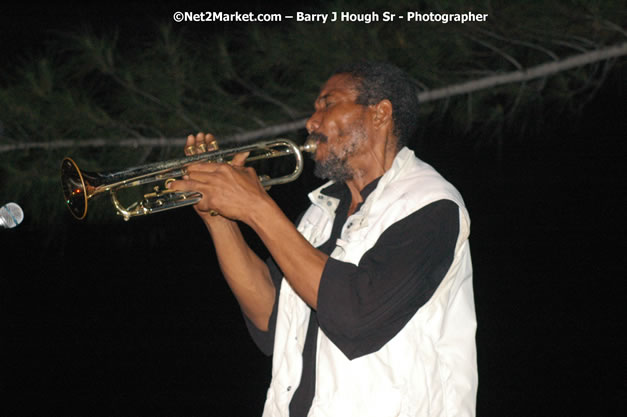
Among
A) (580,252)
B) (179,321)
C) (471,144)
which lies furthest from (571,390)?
(179,321)

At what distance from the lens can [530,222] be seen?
9.26 ft

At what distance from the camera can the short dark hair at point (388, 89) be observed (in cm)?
172

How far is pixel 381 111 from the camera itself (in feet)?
5.63

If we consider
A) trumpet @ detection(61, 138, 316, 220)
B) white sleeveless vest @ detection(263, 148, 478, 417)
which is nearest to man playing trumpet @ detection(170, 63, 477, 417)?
white sleeveless vest @ detection(263, 148, 478, 417)

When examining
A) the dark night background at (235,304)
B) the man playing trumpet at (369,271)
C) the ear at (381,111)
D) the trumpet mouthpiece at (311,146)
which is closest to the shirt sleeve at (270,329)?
the man playing trumpet at (369,271)

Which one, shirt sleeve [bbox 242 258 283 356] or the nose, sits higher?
the nose

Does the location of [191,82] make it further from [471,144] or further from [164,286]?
[164,286]

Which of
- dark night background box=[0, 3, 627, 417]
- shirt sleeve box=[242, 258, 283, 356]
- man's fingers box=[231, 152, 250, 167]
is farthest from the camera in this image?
dark night background box=[0, 3, 627, 417]

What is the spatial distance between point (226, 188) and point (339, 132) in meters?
0.35

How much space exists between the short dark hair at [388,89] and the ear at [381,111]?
0.01 meters

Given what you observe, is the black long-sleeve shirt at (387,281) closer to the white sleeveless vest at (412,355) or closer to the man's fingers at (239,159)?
the white sleeveless vest at (412,355)

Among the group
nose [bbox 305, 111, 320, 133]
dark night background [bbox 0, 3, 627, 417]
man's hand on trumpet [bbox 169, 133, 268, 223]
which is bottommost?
dark night background [bbox 0, 3, 627, 417]

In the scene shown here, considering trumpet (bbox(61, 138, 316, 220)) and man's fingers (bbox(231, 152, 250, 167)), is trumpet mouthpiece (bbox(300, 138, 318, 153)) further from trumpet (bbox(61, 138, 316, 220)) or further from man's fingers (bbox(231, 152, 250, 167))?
man's fingers (bbox(231, 152, 250, 167))

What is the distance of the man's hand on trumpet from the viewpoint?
147cm
